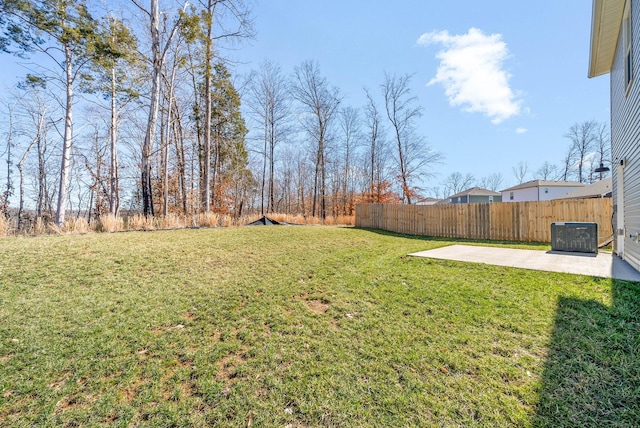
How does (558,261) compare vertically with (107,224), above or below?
below

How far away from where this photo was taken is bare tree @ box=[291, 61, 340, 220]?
57.4 feet

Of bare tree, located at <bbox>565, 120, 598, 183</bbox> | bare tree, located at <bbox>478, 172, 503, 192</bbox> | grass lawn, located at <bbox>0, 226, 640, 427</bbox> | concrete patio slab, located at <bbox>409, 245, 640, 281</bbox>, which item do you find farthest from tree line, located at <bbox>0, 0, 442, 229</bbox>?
bare tree, located at <bbox>478, 172, 503, 192</bbox>

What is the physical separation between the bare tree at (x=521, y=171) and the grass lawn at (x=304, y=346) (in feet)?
134

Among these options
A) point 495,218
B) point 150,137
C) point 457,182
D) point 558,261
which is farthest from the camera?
point 457,182

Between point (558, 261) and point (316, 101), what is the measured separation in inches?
656

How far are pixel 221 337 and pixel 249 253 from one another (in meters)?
2.85

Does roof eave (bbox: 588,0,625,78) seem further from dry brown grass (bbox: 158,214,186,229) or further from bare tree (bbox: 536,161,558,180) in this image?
bare tree (bbox: 536,161,558,180)

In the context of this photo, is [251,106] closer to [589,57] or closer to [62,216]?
[62,216]

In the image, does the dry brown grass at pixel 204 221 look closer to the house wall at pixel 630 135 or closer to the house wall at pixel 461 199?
the house wall at pixel 630 135

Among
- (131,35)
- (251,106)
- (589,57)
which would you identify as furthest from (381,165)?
(131,35)

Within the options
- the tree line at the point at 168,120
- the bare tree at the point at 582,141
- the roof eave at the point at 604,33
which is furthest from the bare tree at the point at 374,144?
the bare tree at the point at 582,141

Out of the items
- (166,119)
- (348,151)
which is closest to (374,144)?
(348,151)

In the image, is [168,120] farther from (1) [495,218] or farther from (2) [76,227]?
(1) [495,218]

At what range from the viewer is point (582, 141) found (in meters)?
26.6
